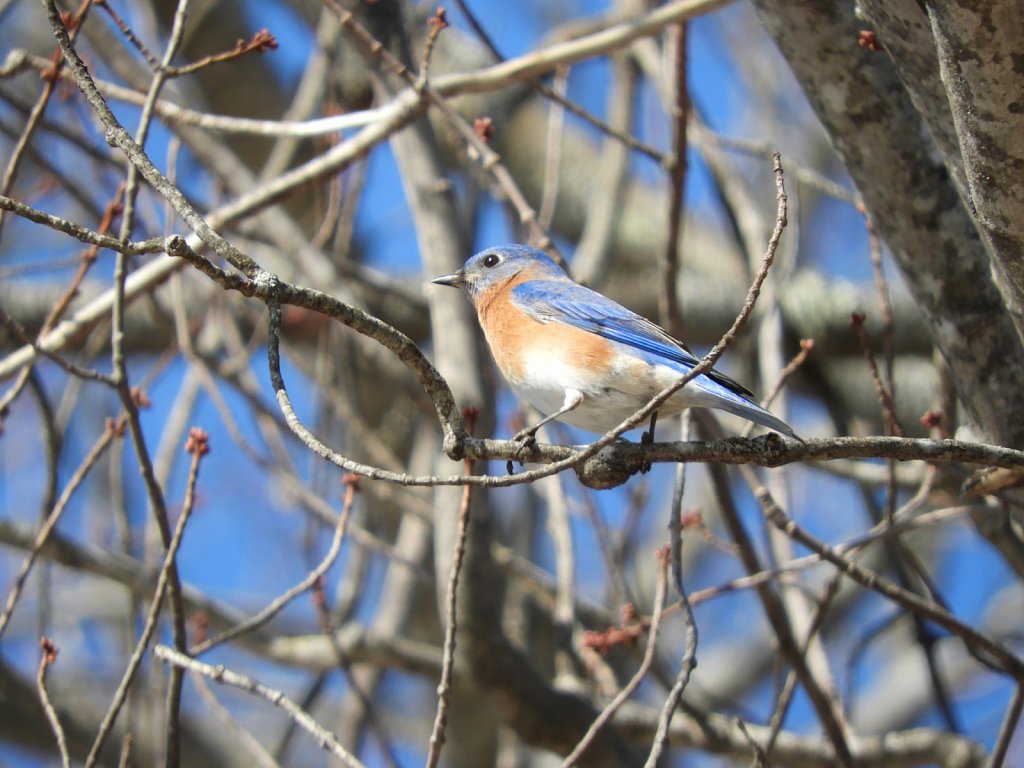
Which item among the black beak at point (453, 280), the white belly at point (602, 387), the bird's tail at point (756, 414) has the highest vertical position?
the black beak at point (453, 280)

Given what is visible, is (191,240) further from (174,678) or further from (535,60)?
(174,678)

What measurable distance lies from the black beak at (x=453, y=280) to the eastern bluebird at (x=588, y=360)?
5 centimetres

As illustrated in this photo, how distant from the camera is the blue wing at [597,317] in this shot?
3.06m

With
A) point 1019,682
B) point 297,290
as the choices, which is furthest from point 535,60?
point 1019,682

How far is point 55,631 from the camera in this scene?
727 cm

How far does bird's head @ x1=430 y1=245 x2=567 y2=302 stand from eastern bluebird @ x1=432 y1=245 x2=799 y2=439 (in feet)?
0.34

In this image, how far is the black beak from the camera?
3.63 meters

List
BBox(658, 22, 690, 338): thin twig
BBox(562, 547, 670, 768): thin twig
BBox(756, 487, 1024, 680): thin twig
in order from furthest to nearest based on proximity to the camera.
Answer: BBox(658, 22, 690, 338): thin twig
BBox(756, 487, 1024, 680): thin twig
BBox(562, 547, 670, 768): thin twig

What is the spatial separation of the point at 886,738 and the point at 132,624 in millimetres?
2370

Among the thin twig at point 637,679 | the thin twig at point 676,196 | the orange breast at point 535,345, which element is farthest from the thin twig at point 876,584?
the thin twig at point 676,196

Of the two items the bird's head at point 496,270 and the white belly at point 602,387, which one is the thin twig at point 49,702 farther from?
the bird's head at point 496,270

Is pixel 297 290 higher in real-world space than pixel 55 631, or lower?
lower

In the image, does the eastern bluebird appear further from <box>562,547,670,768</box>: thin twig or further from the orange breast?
<box>562,547,670,768</box>: thin twig

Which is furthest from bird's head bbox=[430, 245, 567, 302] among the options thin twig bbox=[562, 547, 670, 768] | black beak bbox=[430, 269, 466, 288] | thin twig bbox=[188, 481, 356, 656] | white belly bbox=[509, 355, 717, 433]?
thin twig bbox=[562, 547, 670, 768]
